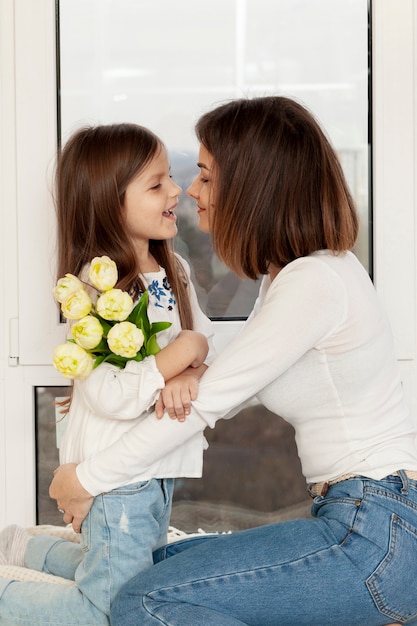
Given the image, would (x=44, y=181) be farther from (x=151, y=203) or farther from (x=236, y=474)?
(x=236, y=474)

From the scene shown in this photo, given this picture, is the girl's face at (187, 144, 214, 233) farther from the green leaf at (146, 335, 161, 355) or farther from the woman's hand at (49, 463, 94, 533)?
the woman's hand at (49, 463, 94, 533)

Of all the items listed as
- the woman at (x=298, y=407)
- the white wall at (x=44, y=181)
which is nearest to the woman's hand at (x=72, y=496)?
the woman at (x=298, y=407)

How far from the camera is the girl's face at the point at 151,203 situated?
5.64 feet

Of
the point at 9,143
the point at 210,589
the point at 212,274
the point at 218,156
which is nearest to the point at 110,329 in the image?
the point at 218,156

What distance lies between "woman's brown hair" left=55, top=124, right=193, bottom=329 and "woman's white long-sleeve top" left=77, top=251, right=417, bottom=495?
0.34 metres

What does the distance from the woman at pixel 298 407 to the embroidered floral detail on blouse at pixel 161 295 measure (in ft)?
0.66

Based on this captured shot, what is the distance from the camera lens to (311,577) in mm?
1341

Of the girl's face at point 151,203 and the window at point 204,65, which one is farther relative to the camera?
the window at point 204,65

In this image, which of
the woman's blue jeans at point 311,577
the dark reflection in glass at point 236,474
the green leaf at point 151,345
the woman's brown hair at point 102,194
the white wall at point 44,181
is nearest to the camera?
the woman's blue jeans at point 311,577

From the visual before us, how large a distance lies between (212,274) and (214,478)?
1.87 ft

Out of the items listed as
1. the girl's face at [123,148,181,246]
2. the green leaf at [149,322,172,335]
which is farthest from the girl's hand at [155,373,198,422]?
the girl's face at [123,148,181,246]

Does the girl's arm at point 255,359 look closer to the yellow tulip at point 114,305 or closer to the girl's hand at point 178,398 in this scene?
the girl's hand at point 178,398

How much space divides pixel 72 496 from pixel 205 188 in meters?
0.66

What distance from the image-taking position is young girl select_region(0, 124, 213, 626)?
5.05 ft
